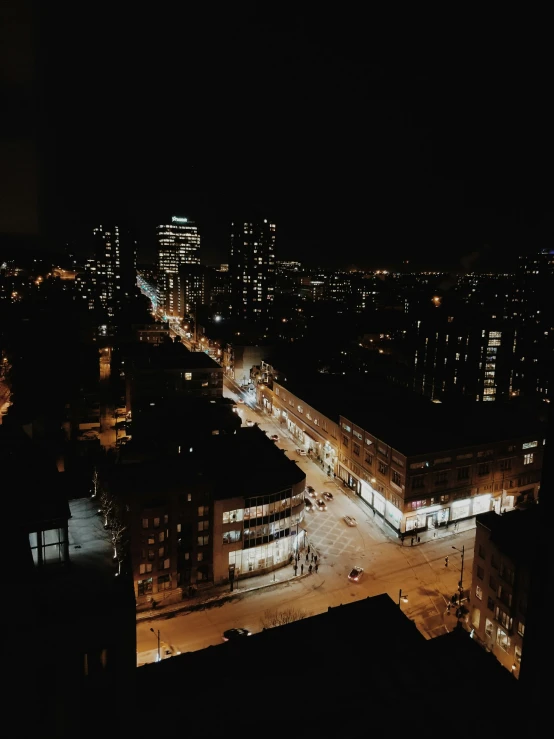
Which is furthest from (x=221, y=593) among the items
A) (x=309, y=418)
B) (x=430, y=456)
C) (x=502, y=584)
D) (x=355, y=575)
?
(x=309, y=418)

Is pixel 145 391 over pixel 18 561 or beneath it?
beneath

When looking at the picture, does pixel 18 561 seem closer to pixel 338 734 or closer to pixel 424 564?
pixel 338 734

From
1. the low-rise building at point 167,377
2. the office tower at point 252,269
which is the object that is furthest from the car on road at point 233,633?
the office tower at point 252,269

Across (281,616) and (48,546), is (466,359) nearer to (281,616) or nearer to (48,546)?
(281,616)

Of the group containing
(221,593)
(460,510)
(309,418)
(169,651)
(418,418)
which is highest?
(418,418)

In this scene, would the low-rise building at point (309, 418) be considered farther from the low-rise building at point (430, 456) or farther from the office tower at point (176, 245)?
the office tower at point (176, 245)

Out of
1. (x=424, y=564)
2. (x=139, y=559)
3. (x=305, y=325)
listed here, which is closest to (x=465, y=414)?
(x=424, y=564)

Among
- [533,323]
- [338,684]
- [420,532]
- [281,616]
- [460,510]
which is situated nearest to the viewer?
[338,684]
